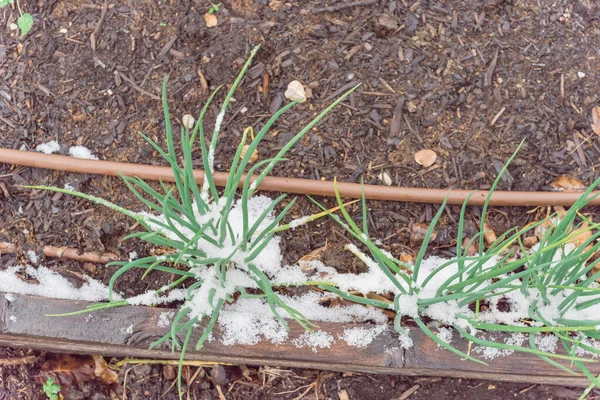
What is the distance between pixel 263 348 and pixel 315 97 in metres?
0.73

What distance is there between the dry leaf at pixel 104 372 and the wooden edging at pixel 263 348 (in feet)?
0.40

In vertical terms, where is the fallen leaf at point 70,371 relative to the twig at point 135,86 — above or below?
below

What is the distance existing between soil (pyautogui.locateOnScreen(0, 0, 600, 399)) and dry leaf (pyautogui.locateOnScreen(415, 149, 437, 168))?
0.06ft

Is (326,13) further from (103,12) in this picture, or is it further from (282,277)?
(282,277)

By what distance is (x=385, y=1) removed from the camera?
1.54 meters

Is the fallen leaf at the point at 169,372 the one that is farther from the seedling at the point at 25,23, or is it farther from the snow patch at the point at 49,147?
the seedling at the point at 25,23

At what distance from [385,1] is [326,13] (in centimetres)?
18

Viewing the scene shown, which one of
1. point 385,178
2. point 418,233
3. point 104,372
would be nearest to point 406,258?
point 418,233

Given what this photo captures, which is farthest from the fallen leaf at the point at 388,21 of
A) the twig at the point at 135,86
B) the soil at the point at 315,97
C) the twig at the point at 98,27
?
the twig at the point at 98,27

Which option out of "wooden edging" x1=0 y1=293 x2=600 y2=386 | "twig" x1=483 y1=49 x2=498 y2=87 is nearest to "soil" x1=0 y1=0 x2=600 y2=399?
"twig" x1=483 y1=49 x2=498 y2=87

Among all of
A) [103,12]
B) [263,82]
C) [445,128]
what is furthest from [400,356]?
[103,12]

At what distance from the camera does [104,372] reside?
4.69ft

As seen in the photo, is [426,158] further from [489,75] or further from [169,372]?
[169,372]

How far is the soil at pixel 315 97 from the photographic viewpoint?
145 centimetres
